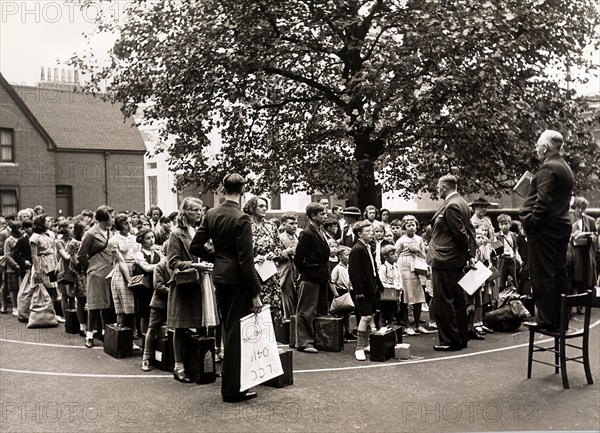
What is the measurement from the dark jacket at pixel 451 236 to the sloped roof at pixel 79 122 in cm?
3243

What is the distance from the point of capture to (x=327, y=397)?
7.10 meters

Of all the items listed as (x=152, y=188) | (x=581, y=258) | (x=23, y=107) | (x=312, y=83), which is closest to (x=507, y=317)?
(x=581, y=258)

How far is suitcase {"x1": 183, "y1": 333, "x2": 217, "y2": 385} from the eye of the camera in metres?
7.91

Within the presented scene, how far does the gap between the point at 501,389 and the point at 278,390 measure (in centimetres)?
244

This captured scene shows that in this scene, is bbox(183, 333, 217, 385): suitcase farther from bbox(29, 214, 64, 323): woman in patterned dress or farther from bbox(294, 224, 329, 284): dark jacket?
bbox(29, 214, 64, 323): woman in patterned dress

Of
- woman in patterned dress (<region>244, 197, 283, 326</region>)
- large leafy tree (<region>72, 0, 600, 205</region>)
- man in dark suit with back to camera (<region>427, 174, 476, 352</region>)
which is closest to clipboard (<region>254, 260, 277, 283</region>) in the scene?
woman in patterned dress (<region>244, 197, 283, 326</region>)

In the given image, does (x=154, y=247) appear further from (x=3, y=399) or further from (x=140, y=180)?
(x=140, y=180)

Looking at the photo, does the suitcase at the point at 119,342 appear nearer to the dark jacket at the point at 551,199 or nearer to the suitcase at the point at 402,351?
the suitcase at the point at 402,351

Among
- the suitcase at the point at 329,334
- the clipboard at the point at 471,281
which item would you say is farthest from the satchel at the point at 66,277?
the clipboard at the point at 471,281

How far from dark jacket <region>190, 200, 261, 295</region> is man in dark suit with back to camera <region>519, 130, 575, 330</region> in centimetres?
298

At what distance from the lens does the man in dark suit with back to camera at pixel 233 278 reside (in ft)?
22.9

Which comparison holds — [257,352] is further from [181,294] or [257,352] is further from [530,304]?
[530,304]

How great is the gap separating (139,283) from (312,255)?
2.52 m

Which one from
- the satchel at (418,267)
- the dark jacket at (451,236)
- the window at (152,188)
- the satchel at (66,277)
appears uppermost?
the window at (152,188)
